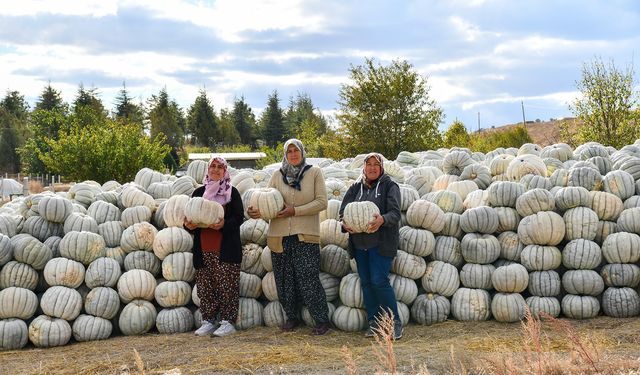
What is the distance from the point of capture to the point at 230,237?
721 centimetres

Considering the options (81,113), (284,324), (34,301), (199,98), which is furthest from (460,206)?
(199,98)

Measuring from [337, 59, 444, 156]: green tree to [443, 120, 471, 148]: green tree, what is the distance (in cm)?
373

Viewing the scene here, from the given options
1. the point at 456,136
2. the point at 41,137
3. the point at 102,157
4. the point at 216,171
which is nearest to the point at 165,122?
the point at 41,137

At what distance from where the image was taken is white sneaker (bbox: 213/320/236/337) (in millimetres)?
7223

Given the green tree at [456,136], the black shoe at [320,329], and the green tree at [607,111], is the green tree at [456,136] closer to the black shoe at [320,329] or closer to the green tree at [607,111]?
the green tree at [607,111]

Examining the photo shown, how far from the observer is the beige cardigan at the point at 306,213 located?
7023 mm

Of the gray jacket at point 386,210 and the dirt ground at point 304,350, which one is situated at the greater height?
the gray jacket at point 386,210

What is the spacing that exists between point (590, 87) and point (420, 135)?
5775mm

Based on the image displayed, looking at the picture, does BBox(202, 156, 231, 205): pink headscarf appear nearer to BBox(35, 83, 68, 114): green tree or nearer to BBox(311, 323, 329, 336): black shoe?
BBox(311, 323, 329, 336): black shoe

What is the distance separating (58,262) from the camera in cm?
753

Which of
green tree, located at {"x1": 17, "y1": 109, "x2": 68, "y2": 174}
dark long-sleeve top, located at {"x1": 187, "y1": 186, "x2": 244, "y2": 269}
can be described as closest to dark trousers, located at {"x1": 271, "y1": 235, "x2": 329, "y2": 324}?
dark long-sleeve top, located at {"x1": 187, "y1": 186, "x2": 244, "y2": 269}

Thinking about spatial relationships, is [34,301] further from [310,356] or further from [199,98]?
[199,98]

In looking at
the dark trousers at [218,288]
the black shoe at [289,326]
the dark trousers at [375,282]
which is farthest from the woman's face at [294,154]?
the black shoe at [289,326]

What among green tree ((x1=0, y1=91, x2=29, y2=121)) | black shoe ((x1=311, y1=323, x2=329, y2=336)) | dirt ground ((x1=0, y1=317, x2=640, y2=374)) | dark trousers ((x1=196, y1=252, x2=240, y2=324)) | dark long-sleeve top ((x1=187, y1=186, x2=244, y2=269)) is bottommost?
dirt ground ((x1=0, y1=317, x2=640, y2=374))
